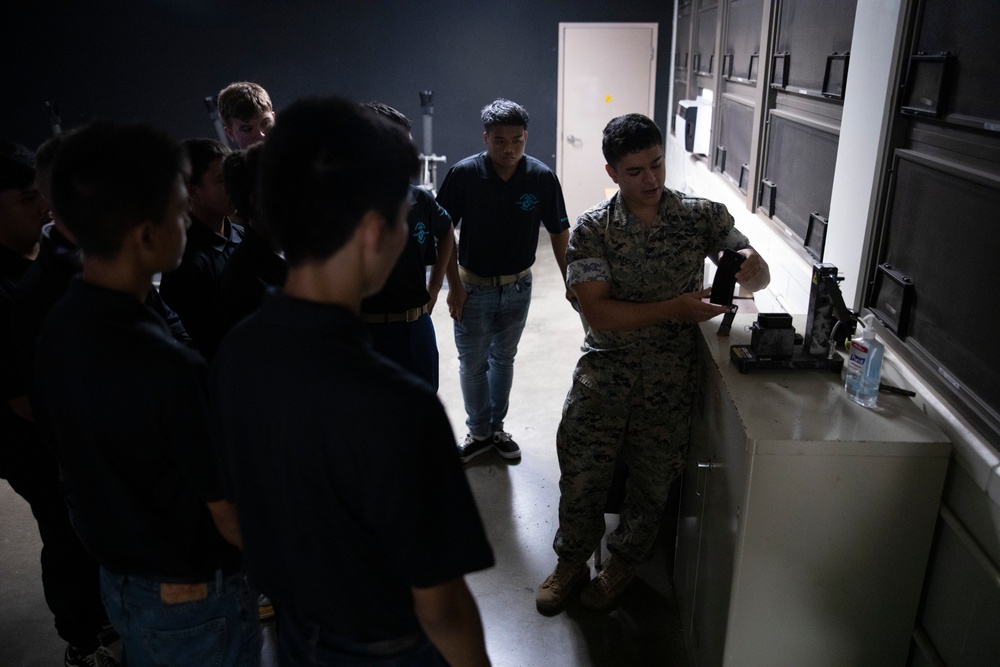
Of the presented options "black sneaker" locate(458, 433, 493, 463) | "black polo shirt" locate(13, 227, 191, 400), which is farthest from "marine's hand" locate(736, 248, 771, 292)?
"black sneaker" locate(458, 433, 493, 463)

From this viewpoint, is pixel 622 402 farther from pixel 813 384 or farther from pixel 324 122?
pixel 324 122

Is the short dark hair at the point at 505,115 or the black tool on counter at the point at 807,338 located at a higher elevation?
the short dark hair at the point at 505,115

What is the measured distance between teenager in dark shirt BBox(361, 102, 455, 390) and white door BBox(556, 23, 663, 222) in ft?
16.6

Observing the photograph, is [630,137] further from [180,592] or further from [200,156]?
[180,592]

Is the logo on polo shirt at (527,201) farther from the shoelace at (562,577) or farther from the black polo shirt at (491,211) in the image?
the shoelace at (562,577)

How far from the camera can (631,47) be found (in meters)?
7.16

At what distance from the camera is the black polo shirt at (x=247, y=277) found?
176 centimetres

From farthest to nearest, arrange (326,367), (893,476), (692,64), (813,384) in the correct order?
(692,64) → (813,384) → (893,476) → (326,367)

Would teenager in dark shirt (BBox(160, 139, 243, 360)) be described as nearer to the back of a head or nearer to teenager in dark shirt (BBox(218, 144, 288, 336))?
teenager in dark shirt (BBox(218, 144, 288, 336))

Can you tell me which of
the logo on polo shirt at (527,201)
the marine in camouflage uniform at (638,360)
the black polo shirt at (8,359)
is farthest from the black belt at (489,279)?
the black polo shirt at (8,359)

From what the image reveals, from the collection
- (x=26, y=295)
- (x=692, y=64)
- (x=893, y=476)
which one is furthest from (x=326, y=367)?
(x=692, y=64)

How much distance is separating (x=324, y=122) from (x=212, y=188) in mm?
1409

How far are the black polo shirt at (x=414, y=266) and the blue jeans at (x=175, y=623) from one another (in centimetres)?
123

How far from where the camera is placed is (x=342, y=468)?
831 mm
